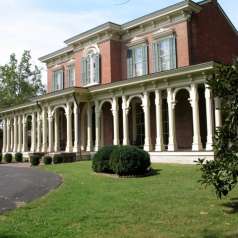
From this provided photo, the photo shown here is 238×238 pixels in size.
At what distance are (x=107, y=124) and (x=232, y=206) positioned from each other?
20.7 metres

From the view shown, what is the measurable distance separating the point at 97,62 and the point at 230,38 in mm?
10302

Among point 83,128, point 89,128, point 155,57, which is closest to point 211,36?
point 155,57

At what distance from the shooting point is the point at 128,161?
15.3 m

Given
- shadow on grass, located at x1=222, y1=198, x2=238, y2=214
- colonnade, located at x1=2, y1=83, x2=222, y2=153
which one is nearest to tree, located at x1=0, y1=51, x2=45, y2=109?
colonnade, located at x1=2, y1=83, x2=222, y2=153

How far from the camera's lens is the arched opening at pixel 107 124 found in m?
28.9

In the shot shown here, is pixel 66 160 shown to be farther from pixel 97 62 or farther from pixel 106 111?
pixel 97 62

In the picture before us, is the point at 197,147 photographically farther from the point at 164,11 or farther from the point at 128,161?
the point at 164,11

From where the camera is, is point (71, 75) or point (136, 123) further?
point (71, 75)

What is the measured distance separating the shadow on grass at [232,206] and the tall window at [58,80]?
27.5 meters

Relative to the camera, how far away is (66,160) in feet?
84.4

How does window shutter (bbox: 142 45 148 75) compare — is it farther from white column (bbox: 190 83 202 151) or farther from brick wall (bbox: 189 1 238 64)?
white column (bbox: 190 83 202 151)

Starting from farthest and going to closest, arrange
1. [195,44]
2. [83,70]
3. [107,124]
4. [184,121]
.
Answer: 1. [83,70]
2. [107,124]
3. [195,44]
4. [184,121]

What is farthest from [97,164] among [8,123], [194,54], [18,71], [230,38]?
[18,71]

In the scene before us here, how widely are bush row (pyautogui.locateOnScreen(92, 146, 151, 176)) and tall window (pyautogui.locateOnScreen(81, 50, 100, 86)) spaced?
1379 cm
